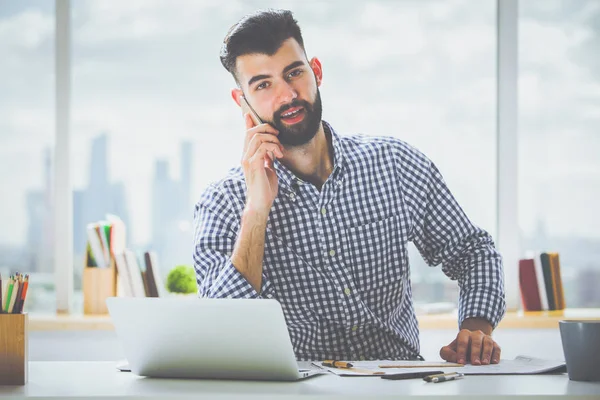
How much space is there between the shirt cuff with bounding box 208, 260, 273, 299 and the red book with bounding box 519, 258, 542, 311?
2.08m

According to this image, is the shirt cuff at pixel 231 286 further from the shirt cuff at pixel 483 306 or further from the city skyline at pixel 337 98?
the city skyline at pixel 337 98

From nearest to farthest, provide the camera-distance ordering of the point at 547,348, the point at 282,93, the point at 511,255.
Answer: the point at 282,93
the point at 547,348
the point at 511,255

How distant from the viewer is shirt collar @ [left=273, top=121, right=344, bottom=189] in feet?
7.20

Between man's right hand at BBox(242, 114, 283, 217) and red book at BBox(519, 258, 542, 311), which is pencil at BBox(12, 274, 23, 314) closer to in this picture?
man's right hand at BBox(242, 114, 283, 217)

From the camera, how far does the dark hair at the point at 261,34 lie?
2.17 metres

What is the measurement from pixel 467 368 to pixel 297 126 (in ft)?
2.79

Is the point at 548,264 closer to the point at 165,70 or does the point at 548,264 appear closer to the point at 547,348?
the point at 547,348

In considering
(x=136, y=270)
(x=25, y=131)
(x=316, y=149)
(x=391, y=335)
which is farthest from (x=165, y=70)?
(x=391, y=335)

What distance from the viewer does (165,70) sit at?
3.85 metres

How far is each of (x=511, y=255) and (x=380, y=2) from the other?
52.7 inches

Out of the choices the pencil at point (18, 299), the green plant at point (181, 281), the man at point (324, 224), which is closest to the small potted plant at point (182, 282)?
the green plant at point (181, 281)

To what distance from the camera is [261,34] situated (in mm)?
2174

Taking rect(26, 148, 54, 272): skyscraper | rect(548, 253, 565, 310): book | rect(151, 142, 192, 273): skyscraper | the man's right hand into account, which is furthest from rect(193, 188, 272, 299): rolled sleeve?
rect(548, 253, 565, 310): book

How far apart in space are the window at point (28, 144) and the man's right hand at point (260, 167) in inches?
78.8
